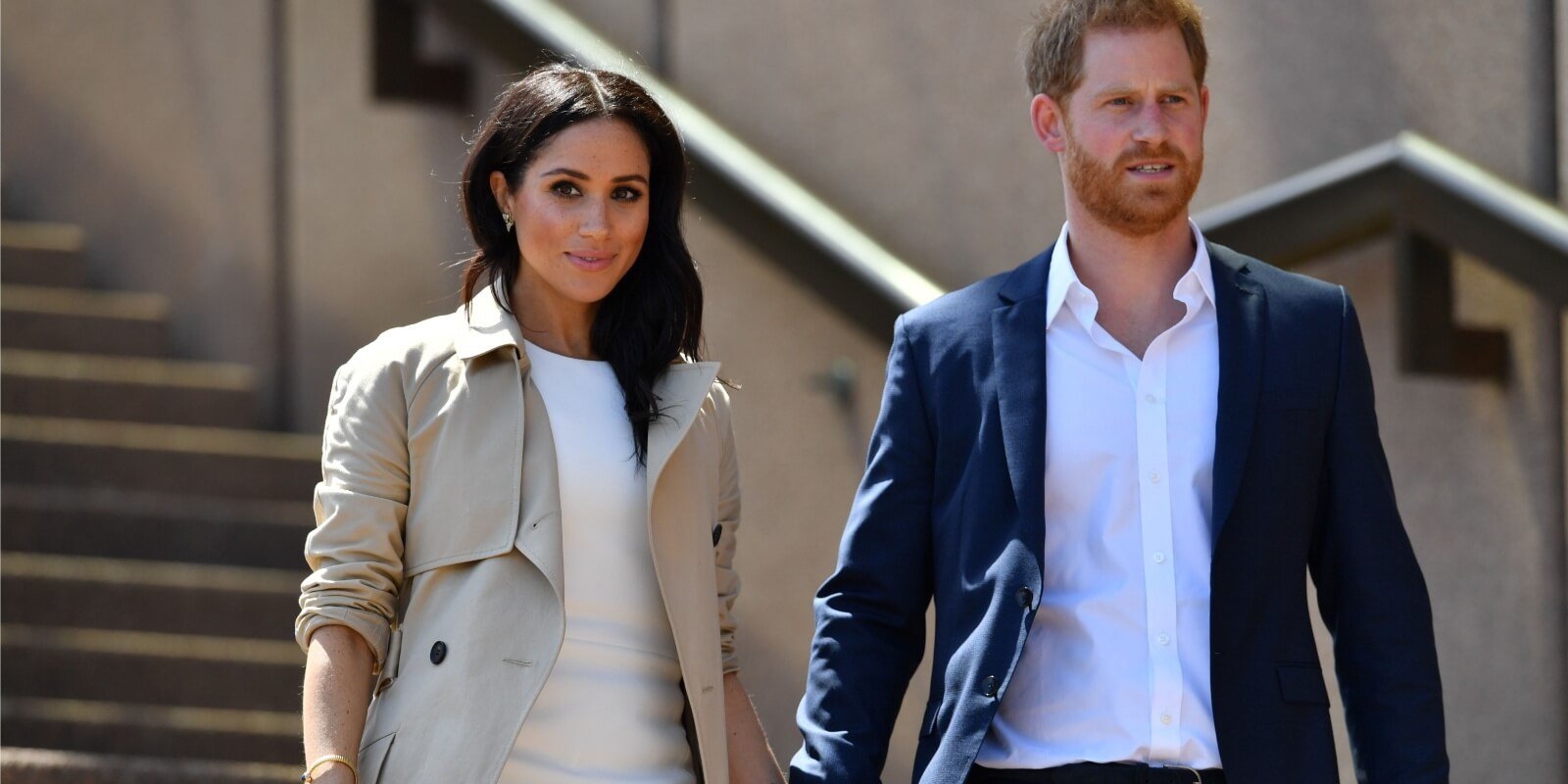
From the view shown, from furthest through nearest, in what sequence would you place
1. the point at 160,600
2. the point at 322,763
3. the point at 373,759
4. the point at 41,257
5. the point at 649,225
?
the point at 41,257 → the point at 160,600 → the point at 649,225 → the point at 373,759 → the point at 322,763

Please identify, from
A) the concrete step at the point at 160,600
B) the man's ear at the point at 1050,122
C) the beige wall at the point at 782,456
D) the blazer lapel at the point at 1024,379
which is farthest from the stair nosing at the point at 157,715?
the man's ear at the point at 1050,122

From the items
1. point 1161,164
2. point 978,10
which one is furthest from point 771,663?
point 1161,164

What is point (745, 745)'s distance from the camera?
292 cm

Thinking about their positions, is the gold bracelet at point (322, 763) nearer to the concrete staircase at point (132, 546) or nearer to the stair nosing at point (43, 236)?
the concrete staircase at point (132, 546)

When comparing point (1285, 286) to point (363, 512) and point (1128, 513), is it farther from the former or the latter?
point (363, 512)

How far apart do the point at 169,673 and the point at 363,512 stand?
2.86m

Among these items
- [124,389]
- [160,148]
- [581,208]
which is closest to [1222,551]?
[581,208]

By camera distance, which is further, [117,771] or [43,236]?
[43,236]

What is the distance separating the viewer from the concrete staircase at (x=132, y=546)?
505cm

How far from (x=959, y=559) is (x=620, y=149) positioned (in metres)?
A: 0.78

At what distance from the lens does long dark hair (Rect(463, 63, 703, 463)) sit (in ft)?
9.36

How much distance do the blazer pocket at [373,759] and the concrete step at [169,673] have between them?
265 centimetres

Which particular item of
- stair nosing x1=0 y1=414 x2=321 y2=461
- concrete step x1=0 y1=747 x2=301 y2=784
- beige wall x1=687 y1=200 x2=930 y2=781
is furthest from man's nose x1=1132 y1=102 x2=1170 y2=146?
stair nosing x1=0 y1=414 x2=321 y2=461

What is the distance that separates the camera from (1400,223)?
386cm
